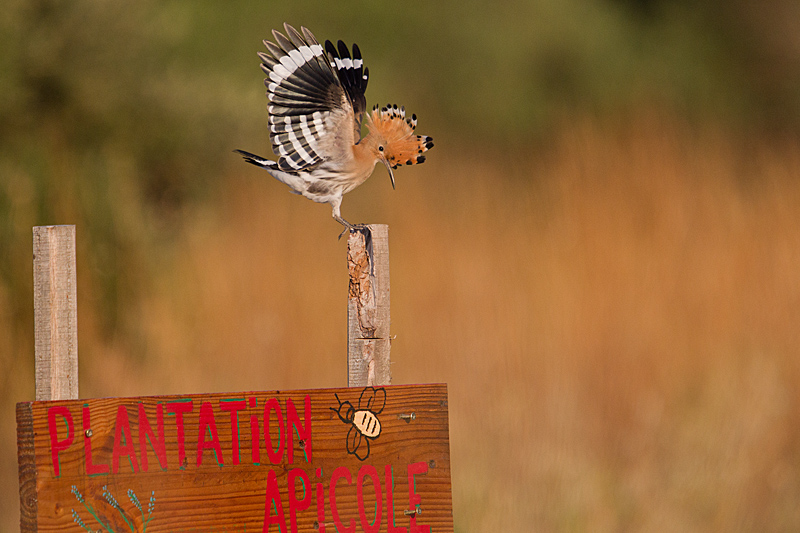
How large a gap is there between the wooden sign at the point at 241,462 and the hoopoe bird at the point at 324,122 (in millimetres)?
405

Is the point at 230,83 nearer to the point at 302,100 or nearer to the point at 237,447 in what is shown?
the point at 302,100

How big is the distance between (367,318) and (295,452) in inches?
11.9

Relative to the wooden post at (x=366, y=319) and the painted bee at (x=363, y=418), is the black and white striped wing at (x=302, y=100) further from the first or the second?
the painted bee at (x=363, y=418)

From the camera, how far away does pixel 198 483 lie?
4.58 feet

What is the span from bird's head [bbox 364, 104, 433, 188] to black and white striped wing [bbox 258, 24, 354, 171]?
55 millimetres

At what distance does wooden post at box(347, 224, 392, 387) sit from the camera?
4.99 feet

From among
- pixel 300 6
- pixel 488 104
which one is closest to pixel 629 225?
pixel 488 104

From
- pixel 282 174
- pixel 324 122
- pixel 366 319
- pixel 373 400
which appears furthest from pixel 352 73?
pixel 373 400

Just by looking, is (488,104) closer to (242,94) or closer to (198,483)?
(242,94)

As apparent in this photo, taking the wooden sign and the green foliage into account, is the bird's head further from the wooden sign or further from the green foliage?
the green foliage

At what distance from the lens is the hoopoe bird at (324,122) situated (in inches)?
57.5

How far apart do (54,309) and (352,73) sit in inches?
29.4

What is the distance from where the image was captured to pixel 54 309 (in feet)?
4.71

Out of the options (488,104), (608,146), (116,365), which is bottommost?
(116,365)
